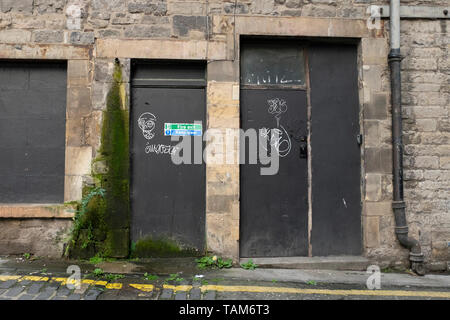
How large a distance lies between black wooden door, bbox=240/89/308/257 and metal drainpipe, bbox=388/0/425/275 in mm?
1309

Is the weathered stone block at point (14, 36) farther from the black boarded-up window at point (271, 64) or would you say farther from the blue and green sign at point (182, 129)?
the black boarded-up window at point (271, 64)

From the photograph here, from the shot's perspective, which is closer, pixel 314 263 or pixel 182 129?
pixel 314 263

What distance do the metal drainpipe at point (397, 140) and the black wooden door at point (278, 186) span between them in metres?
1.31

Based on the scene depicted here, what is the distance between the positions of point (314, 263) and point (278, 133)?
2.02 m

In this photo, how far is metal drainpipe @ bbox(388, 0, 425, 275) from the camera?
5.02 meters

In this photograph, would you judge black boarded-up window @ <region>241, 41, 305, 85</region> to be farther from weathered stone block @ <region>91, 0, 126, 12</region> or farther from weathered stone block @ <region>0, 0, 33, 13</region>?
weathered stone block @ <region>0, 0, 33, 13</region>

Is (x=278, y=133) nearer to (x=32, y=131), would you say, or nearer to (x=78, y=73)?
(x=78, y=73)

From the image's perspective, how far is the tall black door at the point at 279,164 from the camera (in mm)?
5230

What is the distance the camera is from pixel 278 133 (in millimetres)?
5312

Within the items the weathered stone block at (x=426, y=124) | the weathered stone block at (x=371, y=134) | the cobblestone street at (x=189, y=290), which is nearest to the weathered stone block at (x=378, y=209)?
the weathered stone block at (x=371, y=134)

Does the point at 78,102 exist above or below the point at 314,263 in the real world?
above

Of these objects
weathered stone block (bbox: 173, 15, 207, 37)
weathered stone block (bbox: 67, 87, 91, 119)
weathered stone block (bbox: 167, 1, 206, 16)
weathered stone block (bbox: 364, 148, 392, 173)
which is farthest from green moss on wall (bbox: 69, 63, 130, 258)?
weathered stone block (bbox: 364, 148, 392, 173)

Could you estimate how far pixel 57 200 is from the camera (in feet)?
16.9

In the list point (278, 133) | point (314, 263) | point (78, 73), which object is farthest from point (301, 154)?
point (78, 73)
